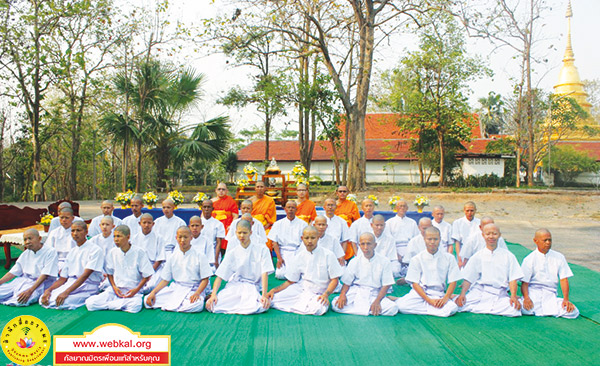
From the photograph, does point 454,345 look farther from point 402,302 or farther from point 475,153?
point 475,153

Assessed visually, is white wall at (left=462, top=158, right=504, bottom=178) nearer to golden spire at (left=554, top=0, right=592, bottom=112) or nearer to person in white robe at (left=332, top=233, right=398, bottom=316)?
golden spire at (left=554, top=0, right=592, bottom=112)

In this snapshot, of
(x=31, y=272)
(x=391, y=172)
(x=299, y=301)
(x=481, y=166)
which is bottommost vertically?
(x=299, y=301)

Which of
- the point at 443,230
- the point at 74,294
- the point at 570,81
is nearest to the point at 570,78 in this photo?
the point at 570,81

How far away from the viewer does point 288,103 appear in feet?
70.4

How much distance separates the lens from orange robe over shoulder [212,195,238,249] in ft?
29.2

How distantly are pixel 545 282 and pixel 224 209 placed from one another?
5.68 m

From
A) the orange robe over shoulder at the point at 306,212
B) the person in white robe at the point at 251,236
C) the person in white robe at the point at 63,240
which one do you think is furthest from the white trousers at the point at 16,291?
the orange robe over shoulder at the point at 306,212

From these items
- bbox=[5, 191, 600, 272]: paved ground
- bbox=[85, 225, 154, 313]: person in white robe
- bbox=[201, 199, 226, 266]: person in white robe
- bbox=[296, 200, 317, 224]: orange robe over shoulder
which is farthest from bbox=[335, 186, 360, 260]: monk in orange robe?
bbox=[5, 191, 600, 272]: paved ground

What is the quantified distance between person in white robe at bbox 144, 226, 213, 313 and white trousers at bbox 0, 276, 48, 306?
4.96 ft

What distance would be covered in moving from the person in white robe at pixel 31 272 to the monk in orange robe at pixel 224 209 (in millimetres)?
3318

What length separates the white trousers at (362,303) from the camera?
5633 millimetres

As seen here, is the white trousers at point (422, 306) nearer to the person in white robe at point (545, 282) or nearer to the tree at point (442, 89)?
the person in white robe at point (545, 282)

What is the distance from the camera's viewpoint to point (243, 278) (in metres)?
6.01

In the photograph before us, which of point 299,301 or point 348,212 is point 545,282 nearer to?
point 299,301
